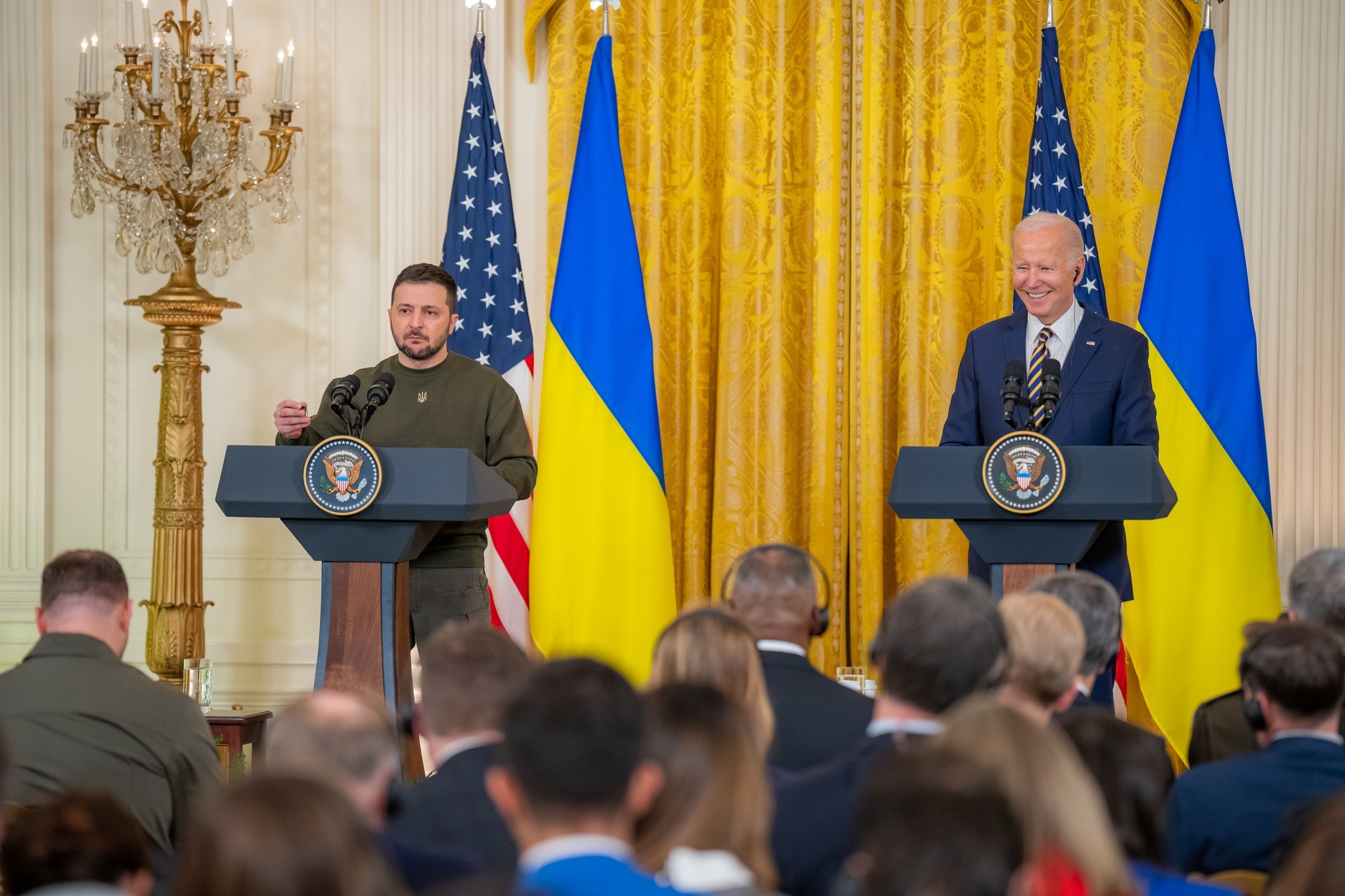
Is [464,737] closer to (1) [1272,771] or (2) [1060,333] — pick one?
(1) [1272,771]

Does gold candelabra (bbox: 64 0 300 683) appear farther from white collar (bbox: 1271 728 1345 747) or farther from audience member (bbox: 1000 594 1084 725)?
white collar (bbox: 1271 728 1345 747)

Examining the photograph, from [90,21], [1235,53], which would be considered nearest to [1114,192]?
[1235,53]

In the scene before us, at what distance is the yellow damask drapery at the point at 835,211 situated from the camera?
6.09 metres

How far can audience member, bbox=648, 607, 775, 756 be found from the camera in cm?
229

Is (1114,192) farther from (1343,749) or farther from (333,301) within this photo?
(1343,749)

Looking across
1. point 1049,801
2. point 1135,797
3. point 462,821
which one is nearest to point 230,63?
point 462,821

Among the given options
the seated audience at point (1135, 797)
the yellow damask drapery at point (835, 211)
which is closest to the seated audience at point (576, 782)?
the seated audience at point (1135, 797)

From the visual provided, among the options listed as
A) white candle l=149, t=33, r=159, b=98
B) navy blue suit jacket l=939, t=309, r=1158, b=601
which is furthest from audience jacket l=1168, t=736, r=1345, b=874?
white candle l=149, t=33, r=159, b=98

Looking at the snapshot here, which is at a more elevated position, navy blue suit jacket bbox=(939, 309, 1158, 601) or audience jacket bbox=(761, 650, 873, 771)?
navy blue suit jacket bbox=(939, 309, 1158, 601)

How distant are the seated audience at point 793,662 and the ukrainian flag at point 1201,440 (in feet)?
10.0

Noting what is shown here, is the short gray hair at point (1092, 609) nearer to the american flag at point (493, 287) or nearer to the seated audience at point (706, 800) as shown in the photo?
the seated audience at point (706, 800)

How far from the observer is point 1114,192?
19.9 ft

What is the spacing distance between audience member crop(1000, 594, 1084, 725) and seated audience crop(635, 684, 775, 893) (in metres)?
0.78

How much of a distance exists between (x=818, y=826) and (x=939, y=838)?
28.7 inches
